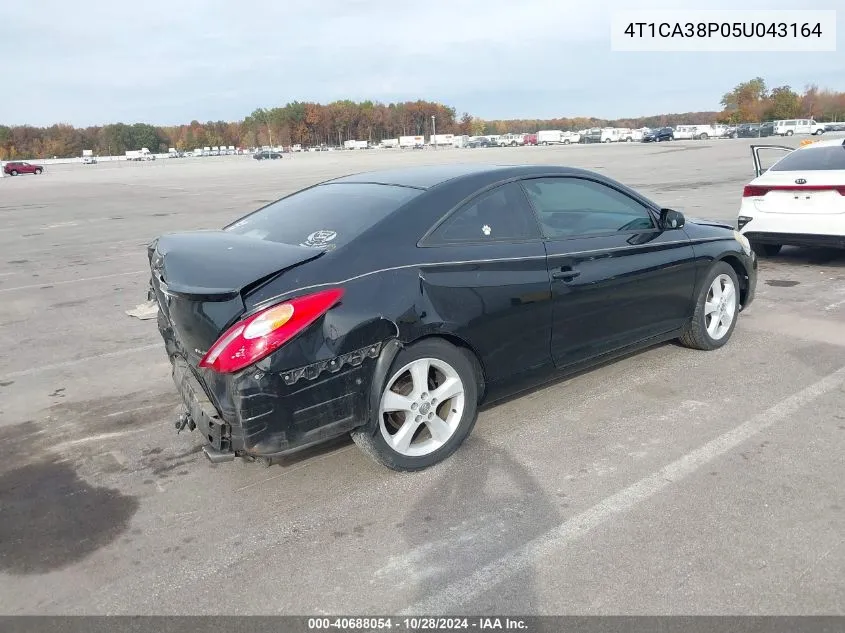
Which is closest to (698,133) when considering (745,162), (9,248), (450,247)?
(745,162)

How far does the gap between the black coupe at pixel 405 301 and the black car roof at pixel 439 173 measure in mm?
22

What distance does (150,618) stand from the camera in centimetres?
263

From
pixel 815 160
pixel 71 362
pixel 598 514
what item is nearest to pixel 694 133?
pixel 815 160

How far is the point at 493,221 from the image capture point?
4.00 m

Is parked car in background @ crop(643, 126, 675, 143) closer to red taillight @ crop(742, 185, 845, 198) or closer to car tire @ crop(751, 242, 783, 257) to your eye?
car tire @ crop(751, 242, 783, 257)

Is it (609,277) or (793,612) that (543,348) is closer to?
(609,277)

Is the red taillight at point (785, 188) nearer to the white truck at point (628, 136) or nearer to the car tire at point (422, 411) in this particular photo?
the car tire at point (422, 411)

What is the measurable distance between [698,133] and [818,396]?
8203cm

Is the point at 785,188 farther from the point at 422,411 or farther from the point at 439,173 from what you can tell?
the point at 422,411

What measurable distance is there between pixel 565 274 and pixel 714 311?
1900 mm

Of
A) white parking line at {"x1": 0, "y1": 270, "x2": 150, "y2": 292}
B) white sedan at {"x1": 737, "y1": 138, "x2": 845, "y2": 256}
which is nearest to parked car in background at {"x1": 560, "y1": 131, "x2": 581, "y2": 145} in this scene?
white sedan at {"x1": 737, "y1": 138, "x2": 845, "y2": 256}

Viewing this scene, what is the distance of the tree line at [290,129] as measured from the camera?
448 ft

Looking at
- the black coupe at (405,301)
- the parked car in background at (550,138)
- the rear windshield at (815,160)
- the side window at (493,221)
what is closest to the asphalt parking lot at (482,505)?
the black coupe at (405,301)

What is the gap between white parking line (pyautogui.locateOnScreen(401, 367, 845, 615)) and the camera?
8.88 ft
